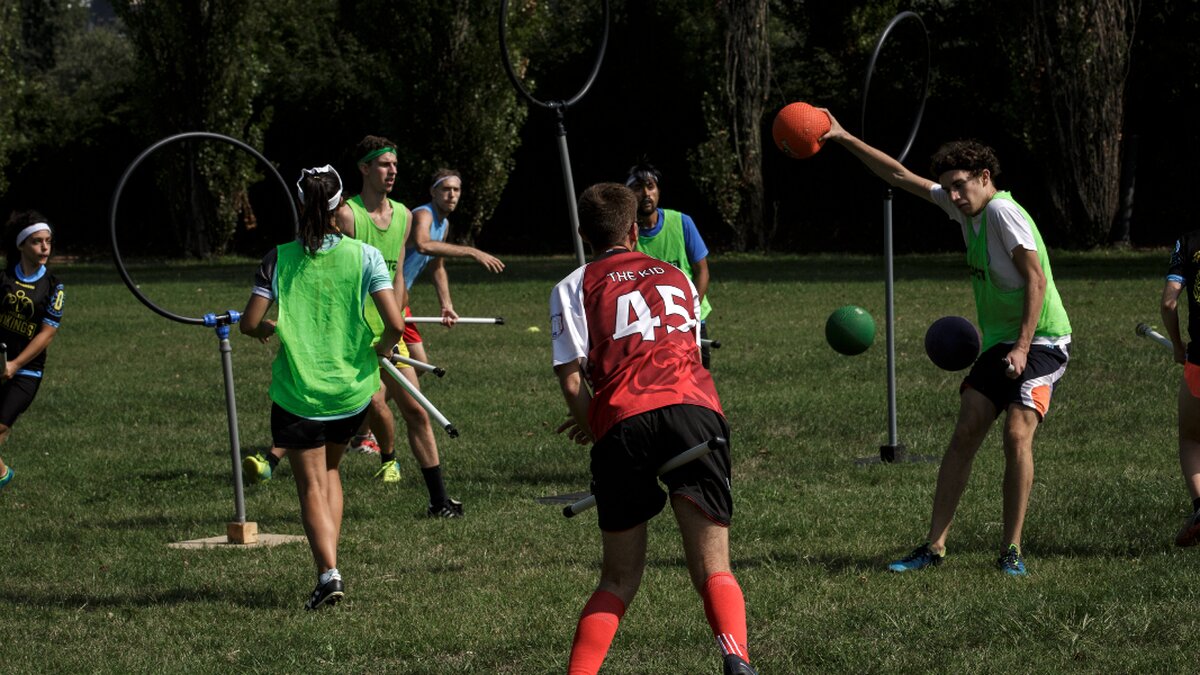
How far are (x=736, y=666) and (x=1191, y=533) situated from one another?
346 centimetres

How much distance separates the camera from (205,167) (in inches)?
1471

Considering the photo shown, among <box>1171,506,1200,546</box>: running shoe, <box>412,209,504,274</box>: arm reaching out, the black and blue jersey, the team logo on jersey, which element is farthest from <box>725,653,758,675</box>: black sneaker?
the team logo on jersey

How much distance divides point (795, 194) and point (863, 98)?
1146 inches

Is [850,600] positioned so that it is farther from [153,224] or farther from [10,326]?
[153,224]

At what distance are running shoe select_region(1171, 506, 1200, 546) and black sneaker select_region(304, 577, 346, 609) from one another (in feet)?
13.3

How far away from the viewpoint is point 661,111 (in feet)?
134

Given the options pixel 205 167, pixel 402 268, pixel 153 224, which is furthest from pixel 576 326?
pixel 153 224

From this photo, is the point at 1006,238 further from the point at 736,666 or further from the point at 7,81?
the point at 7,81

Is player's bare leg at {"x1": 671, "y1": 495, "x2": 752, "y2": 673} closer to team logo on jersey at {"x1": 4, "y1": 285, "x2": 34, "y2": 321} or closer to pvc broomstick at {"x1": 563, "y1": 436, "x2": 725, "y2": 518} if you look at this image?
pvc broomstick at {"x1": 563, "y1": 436, "x2": 725, "y2": 518}

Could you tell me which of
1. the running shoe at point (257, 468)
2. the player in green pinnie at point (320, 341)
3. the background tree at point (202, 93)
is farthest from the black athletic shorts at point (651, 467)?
the background tree at point (202, 93)

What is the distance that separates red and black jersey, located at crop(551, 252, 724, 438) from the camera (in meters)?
5.05

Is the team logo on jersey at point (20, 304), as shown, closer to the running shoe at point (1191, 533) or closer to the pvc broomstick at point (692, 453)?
the pvc broomstick at point (692, 453)

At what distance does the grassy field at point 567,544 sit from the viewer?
588cm

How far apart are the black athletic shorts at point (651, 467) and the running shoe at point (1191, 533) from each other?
10.8ft
